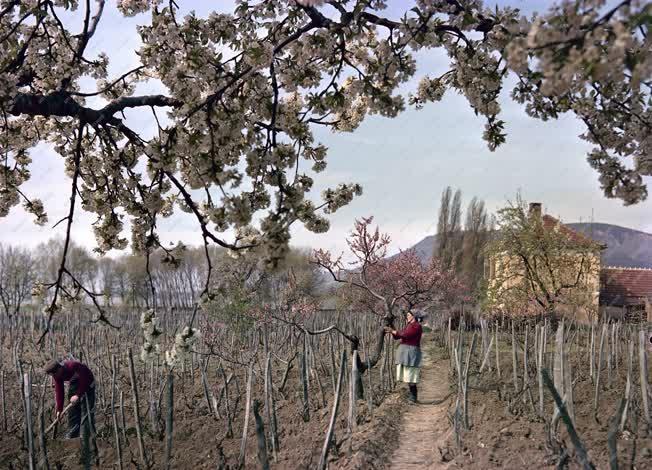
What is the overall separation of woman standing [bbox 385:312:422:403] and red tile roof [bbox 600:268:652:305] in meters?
23.3

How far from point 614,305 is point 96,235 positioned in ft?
99.0

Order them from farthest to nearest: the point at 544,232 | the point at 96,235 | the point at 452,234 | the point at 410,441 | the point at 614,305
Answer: the point at 452,234 → the point at 614,305 → the point at 544,232 → the point at 410,441 → the point at 96,235

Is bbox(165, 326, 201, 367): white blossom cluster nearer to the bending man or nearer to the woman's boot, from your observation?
the bending man

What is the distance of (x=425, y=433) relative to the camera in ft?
24.2

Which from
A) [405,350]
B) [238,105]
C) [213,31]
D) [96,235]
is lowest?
[405,350]

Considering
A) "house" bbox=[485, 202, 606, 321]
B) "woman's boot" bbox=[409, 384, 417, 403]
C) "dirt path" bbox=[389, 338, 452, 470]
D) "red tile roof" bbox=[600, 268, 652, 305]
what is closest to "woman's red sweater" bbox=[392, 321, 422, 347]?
"woman's boot" bbox=[409, 384, 417, 403]

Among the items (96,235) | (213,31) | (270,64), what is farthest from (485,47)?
(96,235)

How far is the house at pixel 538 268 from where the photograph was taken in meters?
19.0

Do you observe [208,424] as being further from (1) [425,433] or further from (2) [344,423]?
(1) [425,433]

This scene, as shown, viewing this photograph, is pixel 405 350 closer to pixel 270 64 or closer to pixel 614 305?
pixel 270 64

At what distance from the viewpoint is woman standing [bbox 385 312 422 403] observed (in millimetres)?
8852

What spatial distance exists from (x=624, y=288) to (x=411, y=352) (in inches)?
1025

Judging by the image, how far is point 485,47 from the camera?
12.9ft

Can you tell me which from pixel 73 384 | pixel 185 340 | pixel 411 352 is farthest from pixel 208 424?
pixel 411 352
